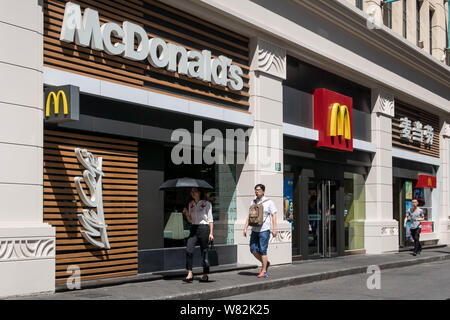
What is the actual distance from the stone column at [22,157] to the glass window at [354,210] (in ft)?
40.0

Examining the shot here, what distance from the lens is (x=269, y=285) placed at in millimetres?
11922

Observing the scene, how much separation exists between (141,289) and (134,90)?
3.68m

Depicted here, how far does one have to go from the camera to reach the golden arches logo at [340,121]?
17.8 metres

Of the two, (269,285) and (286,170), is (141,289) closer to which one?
(269,285)

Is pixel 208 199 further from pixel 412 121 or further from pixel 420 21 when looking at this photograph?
pixel 420 21

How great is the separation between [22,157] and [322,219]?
10.8 meters

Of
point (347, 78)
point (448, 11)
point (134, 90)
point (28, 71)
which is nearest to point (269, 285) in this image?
point (134, 90)

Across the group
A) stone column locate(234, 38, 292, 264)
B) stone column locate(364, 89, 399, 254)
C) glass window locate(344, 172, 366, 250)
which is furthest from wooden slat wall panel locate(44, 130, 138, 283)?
stone column locate(364, 89, 399, 254)

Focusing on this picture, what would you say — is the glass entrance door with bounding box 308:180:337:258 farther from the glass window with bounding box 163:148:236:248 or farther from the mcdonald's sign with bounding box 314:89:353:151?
the glass window with bounding box 163:148:236:248

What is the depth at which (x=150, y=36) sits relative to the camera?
486 inches

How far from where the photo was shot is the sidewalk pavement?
9789 millimetres

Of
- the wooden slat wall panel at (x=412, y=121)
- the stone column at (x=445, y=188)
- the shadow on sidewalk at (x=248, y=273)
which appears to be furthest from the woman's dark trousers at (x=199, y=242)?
the stone column at (x=445, y=188)

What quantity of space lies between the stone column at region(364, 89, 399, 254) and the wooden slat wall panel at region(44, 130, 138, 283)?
1104 cm

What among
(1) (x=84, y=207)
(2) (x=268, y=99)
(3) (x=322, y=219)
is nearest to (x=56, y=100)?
(1) (x=84, y=207)
